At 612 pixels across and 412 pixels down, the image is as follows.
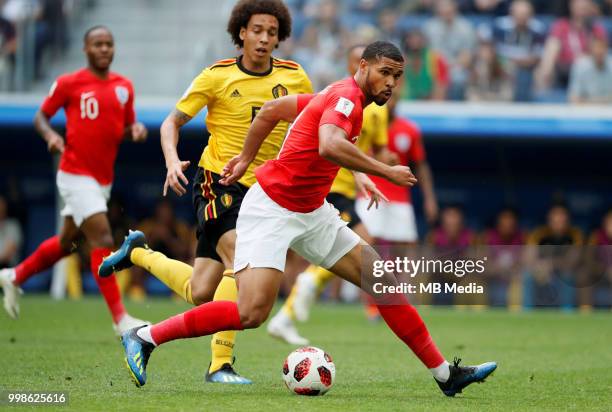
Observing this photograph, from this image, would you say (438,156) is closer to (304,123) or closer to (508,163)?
(508,163)

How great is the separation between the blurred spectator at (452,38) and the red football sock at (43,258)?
7.55 meters

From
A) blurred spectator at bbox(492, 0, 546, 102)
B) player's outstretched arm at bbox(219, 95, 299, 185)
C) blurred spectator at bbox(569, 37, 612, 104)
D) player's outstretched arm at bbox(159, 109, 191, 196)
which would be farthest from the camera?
blurred spectator at bbox(492, 0, 546, 102)

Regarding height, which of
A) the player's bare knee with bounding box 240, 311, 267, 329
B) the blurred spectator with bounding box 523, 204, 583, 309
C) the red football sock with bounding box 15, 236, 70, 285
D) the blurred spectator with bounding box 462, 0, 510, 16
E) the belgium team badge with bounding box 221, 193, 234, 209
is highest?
the belgium team badge with bounding box 221, 193, 234, 209

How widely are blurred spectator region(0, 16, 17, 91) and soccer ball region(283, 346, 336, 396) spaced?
10544mm

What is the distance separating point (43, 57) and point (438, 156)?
19.8 feet

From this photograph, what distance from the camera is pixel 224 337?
23.3ft

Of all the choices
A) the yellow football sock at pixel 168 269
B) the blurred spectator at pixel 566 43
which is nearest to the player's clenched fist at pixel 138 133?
the yellow football sock at pixel 168 269

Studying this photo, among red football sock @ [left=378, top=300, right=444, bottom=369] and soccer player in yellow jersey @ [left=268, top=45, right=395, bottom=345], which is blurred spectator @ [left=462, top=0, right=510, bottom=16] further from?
red football sock @ [left=378, top=300, right=444, bottom=369]

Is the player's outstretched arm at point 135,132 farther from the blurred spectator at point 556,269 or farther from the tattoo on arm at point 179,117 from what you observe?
the blurred spectator at point 556,269

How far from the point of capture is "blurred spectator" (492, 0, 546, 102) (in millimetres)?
16188

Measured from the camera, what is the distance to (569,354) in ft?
31.1

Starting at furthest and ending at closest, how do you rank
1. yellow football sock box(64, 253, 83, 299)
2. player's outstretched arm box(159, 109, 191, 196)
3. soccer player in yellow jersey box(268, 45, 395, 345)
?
yellow football sock box(64, 253, 83, 299) < soccer player in yellow jersey box(268, 45, 395, 345) < player's outstretched arm box(159, 109, 191, 196)

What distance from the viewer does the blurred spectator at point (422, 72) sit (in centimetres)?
1590

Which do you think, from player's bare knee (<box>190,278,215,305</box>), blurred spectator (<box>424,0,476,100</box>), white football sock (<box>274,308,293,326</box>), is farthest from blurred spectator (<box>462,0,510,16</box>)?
player's bare knee (<box>190,278,215,305</box>)
